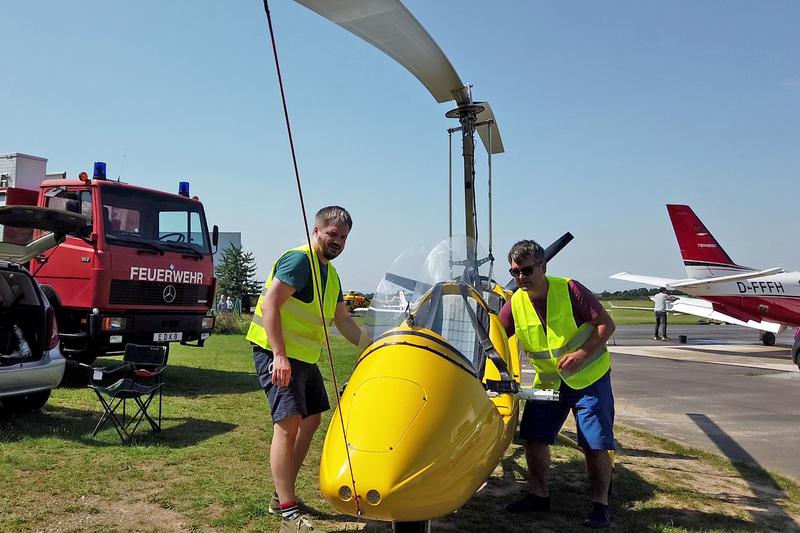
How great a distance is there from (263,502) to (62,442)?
2380 millimetres

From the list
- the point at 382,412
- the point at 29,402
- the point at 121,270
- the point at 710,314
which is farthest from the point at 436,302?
the point at 710,314

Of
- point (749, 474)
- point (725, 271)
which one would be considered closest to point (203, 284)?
point (749, 474)

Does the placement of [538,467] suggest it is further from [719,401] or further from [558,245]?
[719,401]

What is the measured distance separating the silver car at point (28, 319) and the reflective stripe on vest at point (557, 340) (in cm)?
448

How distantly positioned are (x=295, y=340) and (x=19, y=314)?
4.26 metres

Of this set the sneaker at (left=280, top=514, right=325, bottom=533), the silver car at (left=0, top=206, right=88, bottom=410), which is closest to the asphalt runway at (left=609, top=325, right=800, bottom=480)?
the sneaker at (left=280, top=514, right=325, bottom=533)

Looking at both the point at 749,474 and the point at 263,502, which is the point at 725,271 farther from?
the point at 263,502

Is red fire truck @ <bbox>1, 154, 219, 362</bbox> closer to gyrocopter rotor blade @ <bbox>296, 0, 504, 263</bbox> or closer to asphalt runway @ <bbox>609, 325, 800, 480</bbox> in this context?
gyrocopter rotor blade @ <bbox>296, 0, 504, 263</bbox>

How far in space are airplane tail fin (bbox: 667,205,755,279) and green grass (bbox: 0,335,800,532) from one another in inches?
567

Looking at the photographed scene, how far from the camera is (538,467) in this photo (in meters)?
3.95

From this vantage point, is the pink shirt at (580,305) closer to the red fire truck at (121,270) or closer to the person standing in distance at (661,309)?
the red fire truck at (121,270)

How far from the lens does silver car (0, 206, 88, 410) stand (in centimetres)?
547

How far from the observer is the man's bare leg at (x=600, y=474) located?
3.73 m

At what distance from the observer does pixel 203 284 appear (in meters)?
8.78
